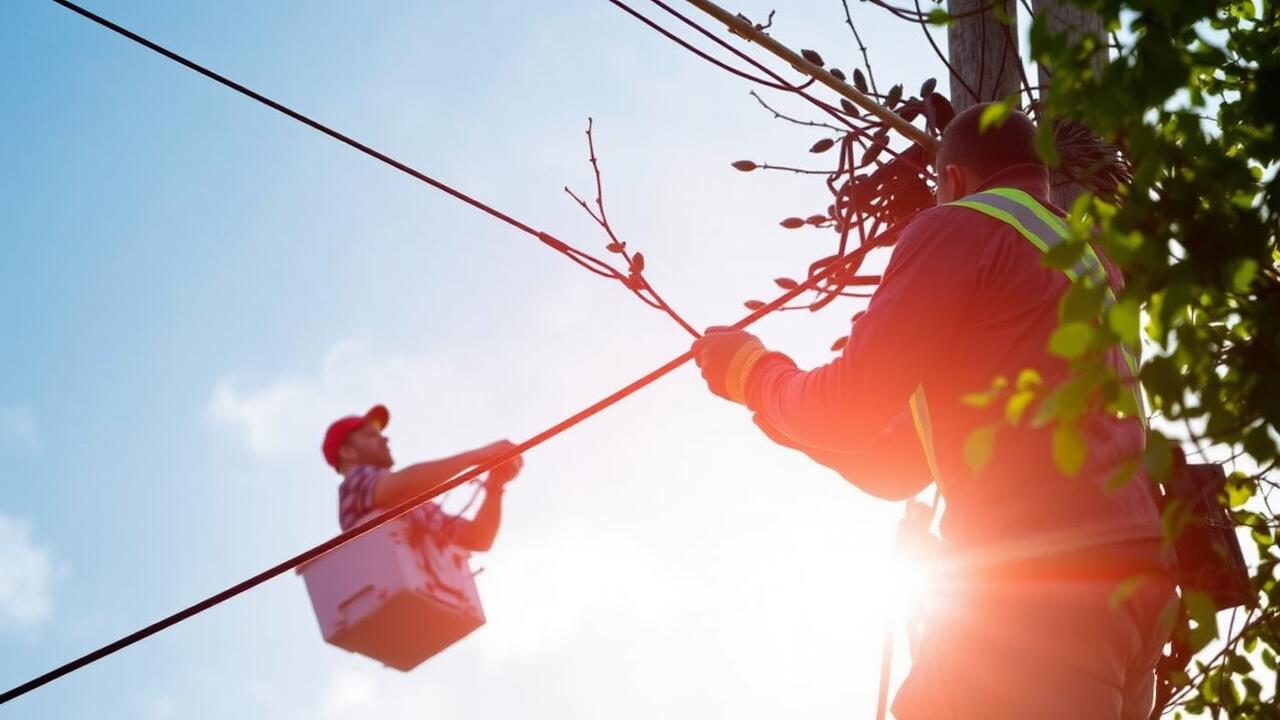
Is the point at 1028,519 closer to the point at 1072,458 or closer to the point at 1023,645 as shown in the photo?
the point at 1023,645

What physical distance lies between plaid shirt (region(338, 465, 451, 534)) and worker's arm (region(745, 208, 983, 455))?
5.87m

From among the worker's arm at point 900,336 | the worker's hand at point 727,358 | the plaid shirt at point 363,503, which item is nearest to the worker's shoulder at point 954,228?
the worker's arm at point 900,336

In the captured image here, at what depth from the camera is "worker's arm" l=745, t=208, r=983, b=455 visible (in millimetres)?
2686

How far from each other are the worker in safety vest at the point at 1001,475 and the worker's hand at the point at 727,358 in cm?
15

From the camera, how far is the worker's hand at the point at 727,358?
3162 millimetres

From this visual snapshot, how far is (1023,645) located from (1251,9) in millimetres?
1870

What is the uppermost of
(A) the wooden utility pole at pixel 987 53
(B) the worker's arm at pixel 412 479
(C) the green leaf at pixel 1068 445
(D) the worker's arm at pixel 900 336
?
(B) the worker's arm at pixel 412 479

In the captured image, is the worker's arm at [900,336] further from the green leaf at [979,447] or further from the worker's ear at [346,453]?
the worker's ear at [346,453]

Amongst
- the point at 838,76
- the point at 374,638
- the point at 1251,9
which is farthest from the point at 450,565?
the point at 1251,9

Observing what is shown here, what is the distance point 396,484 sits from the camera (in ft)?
29.3

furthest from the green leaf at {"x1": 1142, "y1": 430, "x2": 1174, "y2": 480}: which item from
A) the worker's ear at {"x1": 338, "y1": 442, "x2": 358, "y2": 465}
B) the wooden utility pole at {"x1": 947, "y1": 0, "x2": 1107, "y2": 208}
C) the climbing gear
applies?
the worker's ear at {"x1": 338, "y1": 442, "x2": 358, "y2": 465}

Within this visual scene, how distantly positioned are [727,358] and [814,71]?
160 cm

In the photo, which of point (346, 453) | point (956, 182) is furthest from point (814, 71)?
point (346, 453)

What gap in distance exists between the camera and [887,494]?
11.1 feet
